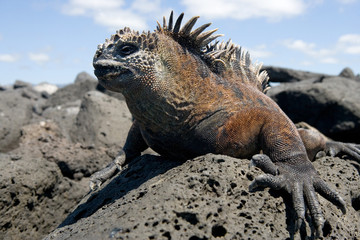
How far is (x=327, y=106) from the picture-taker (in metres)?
11.8

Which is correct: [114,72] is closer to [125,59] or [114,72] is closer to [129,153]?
[125,59]

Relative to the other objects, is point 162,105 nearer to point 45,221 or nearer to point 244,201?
point 244,201

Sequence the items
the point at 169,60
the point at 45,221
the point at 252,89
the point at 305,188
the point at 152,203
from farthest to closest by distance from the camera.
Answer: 1. the point at 45,221
2. the point at 252,89
3. the point at 169,60
4. the point at 305,188
5. the point at 152,203

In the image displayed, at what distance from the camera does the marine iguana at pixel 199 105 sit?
334 centimetres

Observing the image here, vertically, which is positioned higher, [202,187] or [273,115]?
[273,115]

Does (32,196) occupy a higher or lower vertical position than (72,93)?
higher

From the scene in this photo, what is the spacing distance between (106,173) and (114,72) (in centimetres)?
141

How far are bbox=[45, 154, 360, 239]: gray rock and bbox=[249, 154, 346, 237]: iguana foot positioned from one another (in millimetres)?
71

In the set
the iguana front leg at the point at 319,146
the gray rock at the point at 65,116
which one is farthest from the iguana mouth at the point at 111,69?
the gray rock at the point at 65,116

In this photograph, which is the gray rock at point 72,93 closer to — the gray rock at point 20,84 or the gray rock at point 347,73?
the gray rock at point 347,73

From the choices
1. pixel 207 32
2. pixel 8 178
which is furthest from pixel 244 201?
pixel 8 178

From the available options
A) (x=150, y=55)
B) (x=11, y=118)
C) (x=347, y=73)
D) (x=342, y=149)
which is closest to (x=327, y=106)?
(x=347, y=73)

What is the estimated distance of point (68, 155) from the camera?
276 inches

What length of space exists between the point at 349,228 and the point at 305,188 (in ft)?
1.78
